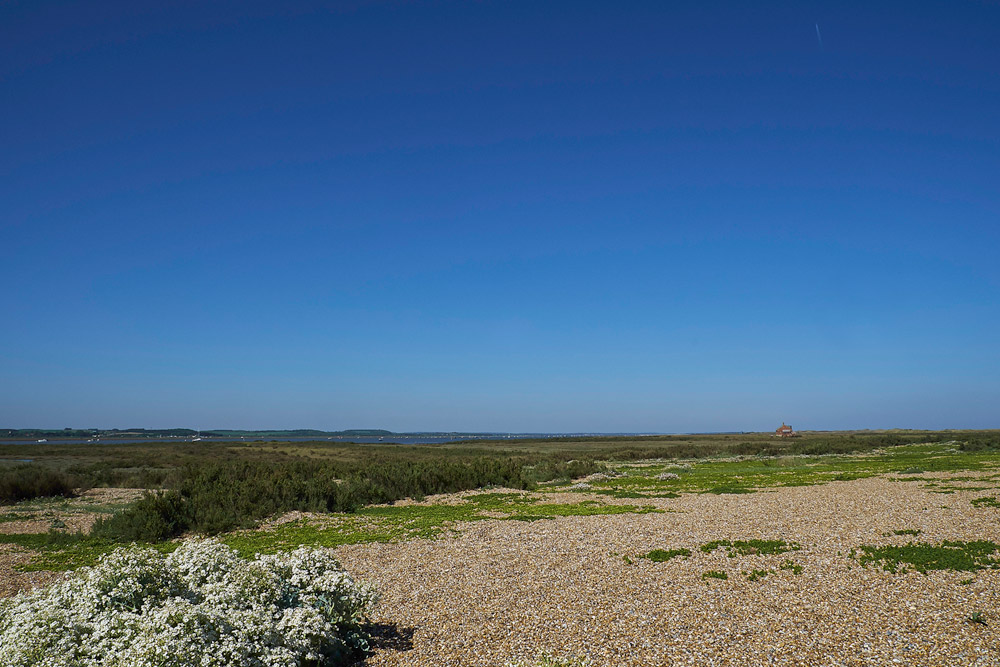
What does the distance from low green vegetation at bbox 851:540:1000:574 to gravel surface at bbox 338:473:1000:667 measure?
0.49 m

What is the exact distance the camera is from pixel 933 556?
12.2 metres

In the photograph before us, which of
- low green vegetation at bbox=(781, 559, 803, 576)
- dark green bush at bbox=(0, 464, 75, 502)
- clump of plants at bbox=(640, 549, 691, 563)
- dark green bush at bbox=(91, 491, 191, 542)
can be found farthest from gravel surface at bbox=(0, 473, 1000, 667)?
dark green bush at bbox=(0, 464, 75, 502)

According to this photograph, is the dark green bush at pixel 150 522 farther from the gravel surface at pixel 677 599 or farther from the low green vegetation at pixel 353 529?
the gravel surface at pixel 677 599

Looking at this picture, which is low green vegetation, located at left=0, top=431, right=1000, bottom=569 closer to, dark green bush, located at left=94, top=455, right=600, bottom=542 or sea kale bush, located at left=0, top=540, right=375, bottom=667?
dark green bush, located at left=94, top=455, right=600, bottom=542

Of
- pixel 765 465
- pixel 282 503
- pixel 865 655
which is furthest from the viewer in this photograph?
pixel 765 465

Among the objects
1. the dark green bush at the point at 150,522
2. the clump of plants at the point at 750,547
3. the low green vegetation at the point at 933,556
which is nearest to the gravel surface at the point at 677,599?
the clump of plants at the point at 750,547

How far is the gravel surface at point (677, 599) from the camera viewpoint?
26.5 feet

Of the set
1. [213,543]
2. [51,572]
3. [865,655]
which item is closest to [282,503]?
[51,572]

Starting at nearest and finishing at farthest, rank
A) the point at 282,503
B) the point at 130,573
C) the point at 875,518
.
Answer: the point at 130,573 < the point at 875,518 < the point at 282,503

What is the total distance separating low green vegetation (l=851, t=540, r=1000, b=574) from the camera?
11.6 metres

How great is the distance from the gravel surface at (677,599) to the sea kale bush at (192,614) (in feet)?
4.90

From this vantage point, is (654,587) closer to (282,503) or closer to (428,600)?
(428,600)

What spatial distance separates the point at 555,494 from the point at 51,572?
20343mm

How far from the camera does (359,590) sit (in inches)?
323
